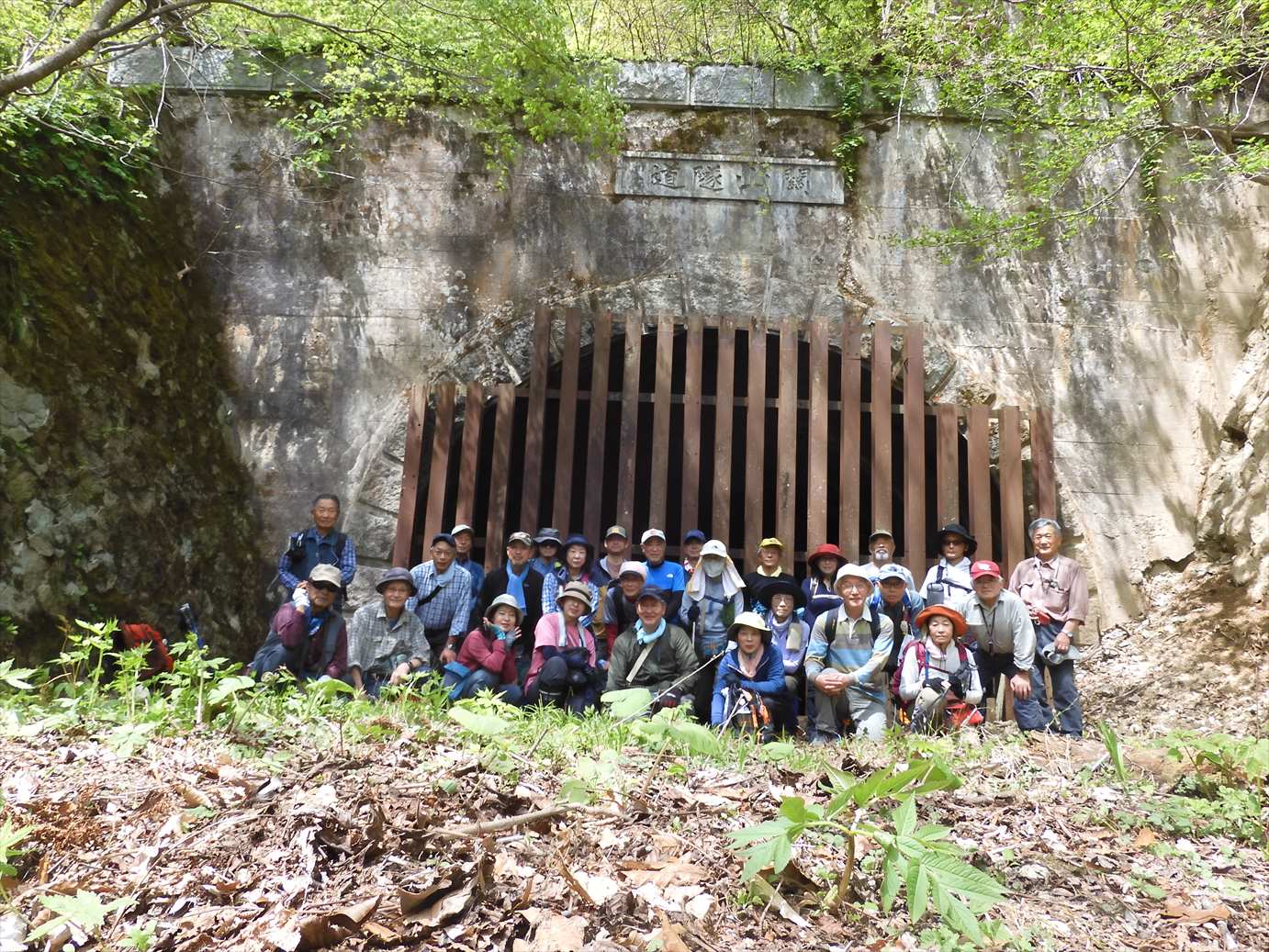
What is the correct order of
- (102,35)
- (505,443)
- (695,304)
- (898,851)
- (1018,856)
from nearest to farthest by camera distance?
(898,851) < (1018,856) < (102,35) < (505,443) < (695,304)

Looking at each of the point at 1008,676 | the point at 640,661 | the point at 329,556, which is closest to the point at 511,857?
the point at 640,661

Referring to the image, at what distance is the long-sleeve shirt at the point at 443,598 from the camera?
18.9 feet

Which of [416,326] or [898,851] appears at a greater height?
[416,326]

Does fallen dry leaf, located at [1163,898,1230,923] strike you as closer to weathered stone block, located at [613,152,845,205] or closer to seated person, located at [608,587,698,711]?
seated person, located at [608,587,698,711]

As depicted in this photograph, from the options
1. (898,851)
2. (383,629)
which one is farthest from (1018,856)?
(383,629)

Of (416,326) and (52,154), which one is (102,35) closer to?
(52,154)

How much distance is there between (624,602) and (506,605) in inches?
28.8

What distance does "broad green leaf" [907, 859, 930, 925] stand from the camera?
1.84 m

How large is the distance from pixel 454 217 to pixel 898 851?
643 centimetres

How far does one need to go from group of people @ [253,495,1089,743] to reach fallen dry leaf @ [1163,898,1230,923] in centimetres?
229

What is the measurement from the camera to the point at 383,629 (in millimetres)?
5320

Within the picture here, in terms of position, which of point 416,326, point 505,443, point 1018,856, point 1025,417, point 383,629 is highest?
point 416,326

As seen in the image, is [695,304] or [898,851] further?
[695,304]

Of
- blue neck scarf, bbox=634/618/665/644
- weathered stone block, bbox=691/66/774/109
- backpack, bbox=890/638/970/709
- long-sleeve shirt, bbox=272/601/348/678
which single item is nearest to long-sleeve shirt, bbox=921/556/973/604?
backpack, bbox=890/638/970/709
